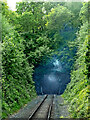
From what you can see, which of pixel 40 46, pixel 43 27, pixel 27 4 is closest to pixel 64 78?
pixel 40 46

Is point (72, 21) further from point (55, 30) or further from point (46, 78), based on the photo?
point (46, 78)

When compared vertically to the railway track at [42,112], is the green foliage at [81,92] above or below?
above

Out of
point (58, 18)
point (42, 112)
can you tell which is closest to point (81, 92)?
point (42, 112)

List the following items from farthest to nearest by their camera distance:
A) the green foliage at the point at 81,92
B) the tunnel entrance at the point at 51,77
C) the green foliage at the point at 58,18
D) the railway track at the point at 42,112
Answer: the tunnel entrance at the point at 51,77 → the green foliage at the point at 58,18 → the railway track at the point at 42,112 → the green foliage at the point at 81,92

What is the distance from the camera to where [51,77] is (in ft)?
97.6

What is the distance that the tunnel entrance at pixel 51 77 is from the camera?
1115 inches

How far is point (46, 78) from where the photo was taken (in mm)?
29891

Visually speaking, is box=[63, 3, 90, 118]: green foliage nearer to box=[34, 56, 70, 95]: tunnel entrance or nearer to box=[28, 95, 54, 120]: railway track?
box=[28, 95, 54, 120]: railway track

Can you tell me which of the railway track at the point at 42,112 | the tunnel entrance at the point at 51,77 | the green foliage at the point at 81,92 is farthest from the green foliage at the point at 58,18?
the railway track at the point at 42,112

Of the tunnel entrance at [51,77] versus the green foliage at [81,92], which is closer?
the green foliage at [81,92]

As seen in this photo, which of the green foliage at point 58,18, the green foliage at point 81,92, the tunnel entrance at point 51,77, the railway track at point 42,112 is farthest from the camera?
the tunnel entrance at point 51,77

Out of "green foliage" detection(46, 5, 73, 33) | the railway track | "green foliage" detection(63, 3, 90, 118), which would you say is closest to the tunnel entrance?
"green foliage" detection(46, 5, 73, 33)

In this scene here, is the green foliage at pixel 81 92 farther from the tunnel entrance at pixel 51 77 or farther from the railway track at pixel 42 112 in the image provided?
the tunnel entrance at pixel 51 77

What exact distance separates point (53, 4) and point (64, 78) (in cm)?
1226
